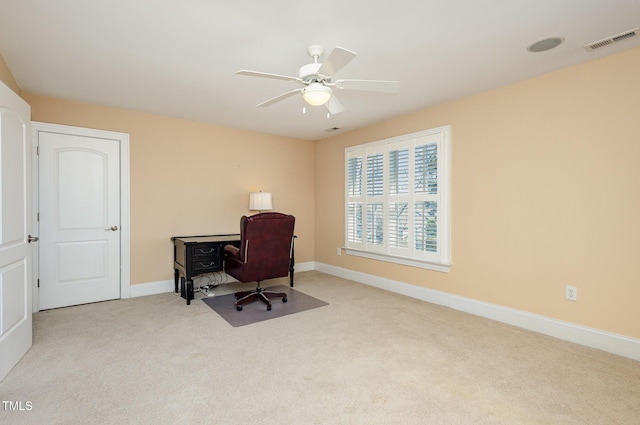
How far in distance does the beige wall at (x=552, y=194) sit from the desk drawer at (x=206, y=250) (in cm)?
269

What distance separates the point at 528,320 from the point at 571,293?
46cm

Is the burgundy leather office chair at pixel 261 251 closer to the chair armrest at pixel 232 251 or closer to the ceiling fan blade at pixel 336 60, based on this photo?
the chair armrest at pixel 232 251

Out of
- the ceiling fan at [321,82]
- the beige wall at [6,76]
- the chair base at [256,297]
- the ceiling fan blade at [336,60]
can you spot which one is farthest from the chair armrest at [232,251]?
the beige wall at [6,76]

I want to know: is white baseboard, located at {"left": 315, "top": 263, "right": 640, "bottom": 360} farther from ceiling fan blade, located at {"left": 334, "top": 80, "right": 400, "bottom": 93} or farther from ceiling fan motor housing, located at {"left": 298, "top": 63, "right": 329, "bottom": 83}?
ceiling fan motor housing, located at {"left": 298, "top": 63, "right": 329, "bottom": 83}

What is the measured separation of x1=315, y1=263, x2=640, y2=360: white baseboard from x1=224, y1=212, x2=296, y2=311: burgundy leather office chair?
Answer: 5.46 feet

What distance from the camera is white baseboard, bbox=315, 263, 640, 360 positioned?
8.29ft

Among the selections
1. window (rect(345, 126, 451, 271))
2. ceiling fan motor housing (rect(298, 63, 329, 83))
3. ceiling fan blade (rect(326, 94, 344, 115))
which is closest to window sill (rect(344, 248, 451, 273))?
window (rect(345, 126, 451, 271))

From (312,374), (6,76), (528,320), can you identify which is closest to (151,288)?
(6,76)

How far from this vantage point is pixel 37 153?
3555mm

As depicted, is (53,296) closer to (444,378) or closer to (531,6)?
(444,378)

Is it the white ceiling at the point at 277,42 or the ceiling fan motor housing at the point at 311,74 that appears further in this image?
the ceiling fan motor housing at the point at 311,74

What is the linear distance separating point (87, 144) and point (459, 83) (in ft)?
14.3

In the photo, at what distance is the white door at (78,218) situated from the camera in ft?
11.9

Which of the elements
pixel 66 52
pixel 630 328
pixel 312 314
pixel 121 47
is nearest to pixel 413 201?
pixel 312 314
